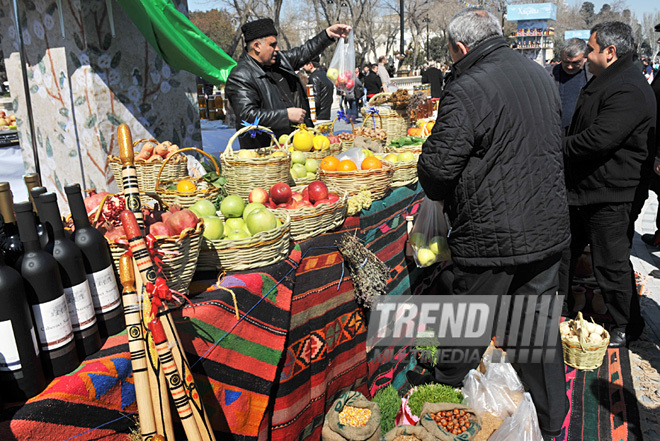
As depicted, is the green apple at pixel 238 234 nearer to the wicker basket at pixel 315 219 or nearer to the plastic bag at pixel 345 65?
the wicker basket at pixel 315 219

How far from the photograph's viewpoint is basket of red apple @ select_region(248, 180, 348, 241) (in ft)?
8.02

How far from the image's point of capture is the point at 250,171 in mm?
2729

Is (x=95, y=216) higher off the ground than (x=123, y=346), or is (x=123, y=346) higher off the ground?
(x=95, y=216)

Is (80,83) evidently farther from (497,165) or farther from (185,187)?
(497,165)

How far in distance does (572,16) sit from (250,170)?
10795cm

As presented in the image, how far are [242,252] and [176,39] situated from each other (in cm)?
283

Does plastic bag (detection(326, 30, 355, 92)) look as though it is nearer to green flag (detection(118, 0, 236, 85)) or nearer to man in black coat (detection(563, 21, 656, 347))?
green flag (detection(118, 0, 236, 85))

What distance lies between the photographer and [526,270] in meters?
2.56

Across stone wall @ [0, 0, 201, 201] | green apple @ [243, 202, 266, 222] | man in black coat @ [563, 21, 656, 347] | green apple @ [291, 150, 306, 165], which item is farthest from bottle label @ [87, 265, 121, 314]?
man in black coat @ [563, 21, 656, 347]

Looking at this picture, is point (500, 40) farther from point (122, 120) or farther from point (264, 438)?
point (122, 120)

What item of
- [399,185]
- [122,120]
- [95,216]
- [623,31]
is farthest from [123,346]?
[623,31]

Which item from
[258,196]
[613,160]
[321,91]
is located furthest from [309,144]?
[321,91]

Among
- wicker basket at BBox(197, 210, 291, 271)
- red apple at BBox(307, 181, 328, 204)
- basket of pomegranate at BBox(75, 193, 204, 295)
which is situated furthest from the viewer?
red apple at BBox(307, 181, 328, 204)

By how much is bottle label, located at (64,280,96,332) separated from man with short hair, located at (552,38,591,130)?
5308 millimetres
